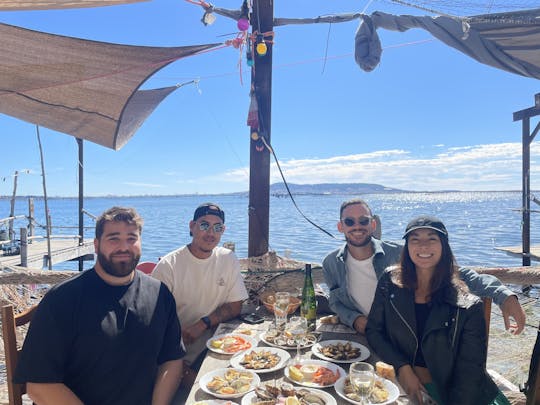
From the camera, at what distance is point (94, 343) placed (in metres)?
2.01

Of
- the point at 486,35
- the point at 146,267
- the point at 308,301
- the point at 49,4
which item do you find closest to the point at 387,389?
the point at 308,301

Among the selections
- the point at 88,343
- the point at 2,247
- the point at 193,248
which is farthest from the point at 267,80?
the point at 2,247

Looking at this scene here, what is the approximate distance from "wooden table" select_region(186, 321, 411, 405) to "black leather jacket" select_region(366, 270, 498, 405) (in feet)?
0.76

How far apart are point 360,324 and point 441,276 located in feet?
2.22

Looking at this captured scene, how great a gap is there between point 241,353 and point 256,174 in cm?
243

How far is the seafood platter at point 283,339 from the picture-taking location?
231 centimetres

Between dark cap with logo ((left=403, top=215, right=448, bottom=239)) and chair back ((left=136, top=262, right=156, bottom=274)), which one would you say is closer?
dark cap with logo ((left=403, top=215, right=448, bottom=239))

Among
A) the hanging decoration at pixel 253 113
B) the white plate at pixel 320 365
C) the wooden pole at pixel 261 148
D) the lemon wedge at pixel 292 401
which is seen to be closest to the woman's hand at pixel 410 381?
the white plate at pixel 320 365

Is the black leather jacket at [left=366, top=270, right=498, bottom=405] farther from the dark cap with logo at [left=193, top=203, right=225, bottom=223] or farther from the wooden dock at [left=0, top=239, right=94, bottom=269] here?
the wooden dock at [left=0, top=239, right=94, bottom=269]

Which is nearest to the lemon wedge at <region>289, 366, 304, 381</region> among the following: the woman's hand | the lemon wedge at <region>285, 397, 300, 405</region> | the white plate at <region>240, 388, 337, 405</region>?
the white plate at <region>240, 388, 337, 405</region>

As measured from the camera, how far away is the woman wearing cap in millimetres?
2227

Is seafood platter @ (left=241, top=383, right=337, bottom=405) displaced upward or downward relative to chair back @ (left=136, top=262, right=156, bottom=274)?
downward

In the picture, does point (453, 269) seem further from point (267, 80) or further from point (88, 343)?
point (267, 80)

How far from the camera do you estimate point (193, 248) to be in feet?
10.3
